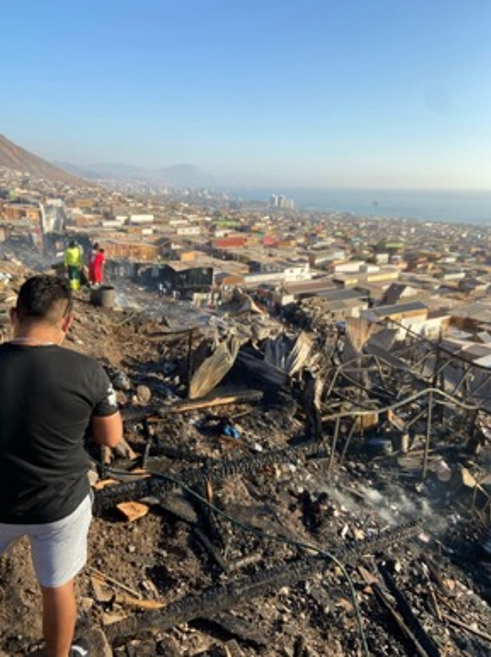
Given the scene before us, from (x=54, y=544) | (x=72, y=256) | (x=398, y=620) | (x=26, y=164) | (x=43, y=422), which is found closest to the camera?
(x=43, y=422)

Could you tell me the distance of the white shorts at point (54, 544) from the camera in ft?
6.23

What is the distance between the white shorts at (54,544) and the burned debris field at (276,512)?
2.56 ft

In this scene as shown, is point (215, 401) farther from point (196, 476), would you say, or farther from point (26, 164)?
point (26, 164)

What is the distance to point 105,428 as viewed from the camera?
1938 millimetres

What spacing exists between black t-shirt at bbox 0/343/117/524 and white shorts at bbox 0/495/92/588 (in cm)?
5

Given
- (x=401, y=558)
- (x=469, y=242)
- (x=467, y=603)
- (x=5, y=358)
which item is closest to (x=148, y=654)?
(x=5, y=358)

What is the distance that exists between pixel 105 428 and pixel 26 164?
475 feet

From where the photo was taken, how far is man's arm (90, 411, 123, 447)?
6.30 feet

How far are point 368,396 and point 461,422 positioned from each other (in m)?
1.56

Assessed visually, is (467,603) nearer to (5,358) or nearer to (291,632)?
(291,632)

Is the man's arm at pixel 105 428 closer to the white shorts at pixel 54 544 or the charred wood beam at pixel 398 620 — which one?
the white shorts at pixel 54 544

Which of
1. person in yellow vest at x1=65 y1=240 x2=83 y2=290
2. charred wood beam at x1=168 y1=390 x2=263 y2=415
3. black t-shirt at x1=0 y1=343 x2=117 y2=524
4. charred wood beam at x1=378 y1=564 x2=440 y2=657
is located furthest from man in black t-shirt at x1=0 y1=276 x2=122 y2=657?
person in yellow vest at x1=65 y1=240 x2=83 y2=290

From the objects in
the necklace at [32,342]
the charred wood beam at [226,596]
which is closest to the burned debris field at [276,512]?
the charred wood beam at [226,596]

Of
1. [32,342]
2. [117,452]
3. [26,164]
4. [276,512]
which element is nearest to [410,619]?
[276,512]
